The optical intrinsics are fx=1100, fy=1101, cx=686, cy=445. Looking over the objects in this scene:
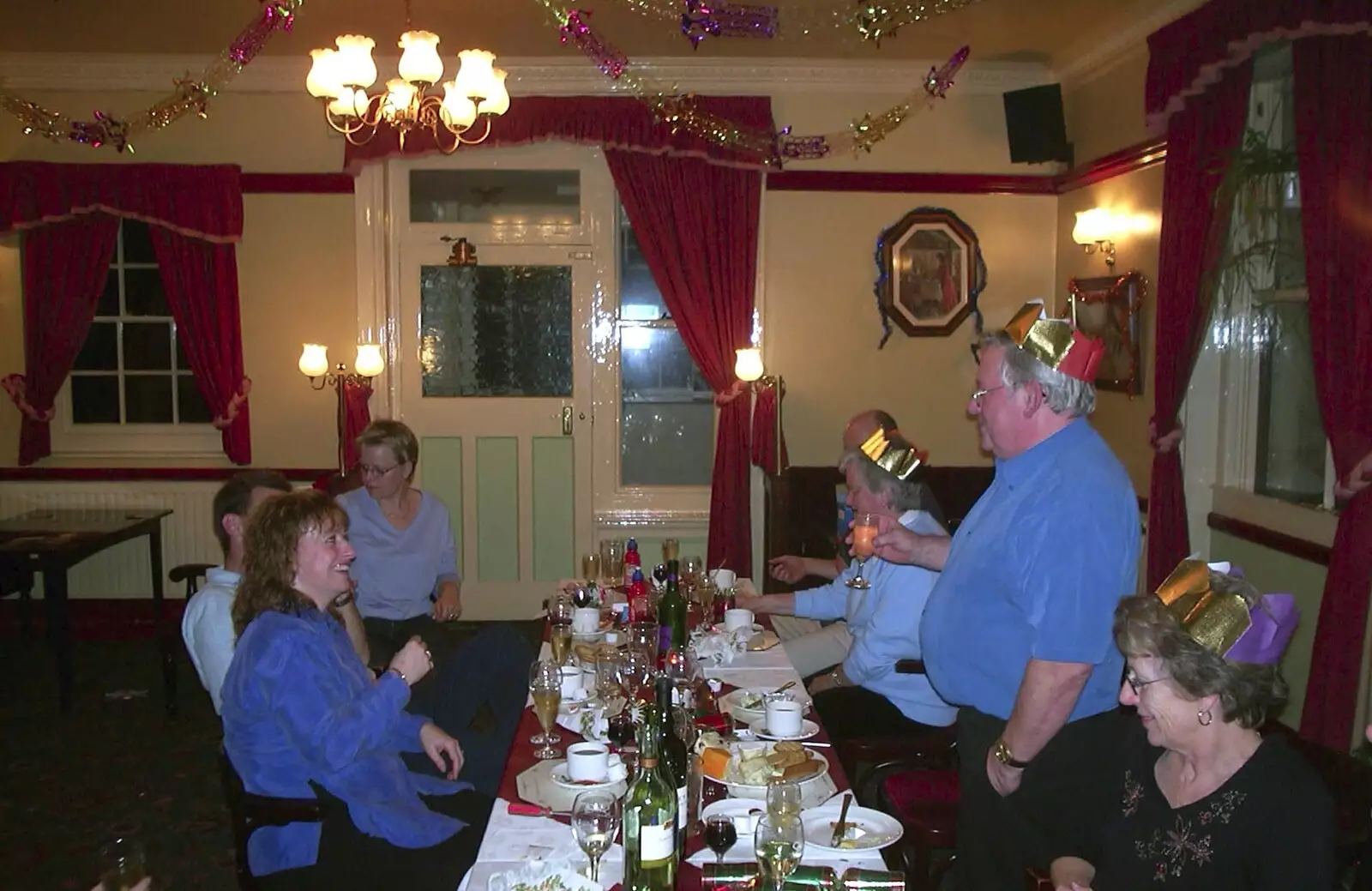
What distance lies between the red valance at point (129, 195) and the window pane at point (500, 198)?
109cm

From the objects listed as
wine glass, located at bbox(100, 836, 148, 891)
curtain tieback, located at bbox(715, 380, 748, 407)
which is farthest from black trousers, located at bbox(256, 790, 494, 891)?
curtain tieback, located at bbox(715, 380, 748, 407)

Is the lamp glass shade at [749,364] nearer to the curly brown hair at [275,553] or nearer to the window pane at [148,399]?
the window pane at [148,399]

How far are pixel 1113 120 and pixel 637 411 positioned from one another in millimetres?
3183

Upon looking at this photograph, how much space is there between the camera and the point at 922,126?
6.63m

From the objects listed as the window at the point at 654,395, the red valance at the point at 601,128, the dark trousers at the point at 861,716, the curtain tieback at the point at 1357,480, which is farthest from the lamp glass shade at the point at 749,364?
the curtain tieback at the point at 1357,480

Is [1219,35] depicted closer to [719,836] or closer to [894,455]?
[894,455]

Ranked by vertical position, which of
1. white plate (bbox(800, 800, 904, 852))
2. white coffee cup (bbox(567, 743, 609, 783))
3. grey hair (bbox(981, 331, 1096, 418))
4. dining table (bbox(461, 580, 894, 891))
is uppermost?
grey hair (bbox(981, 331, 1096, 418))

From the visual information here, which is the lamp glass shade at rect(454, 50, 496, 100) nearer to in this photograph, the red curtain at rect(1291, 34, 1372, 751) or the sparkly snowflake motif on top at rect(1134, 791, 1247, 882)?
the red curtain at rect(1291, 34, 1372, 751)

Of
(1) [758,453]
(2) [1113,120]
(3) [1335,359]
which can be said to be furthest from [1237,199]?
(1) [758,453]

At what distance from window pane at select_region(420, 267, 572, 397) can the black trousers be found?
4.52m

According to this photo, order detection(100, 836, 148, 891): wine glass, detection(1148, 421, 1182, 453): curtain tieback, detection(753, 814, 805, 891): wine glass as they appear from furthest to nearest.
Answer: detection(1148, 421, 1182, 453): curtain tieback < detection(753, 814, 805, 891): wine glass < detection(100, 836, 148, 891): wine glass

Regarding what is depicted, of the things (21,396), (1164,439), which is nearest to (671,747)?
(1164,439)

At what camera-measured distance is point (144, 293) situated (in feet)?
22.4

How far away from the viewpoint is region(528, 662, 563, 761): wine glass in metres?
2.55
